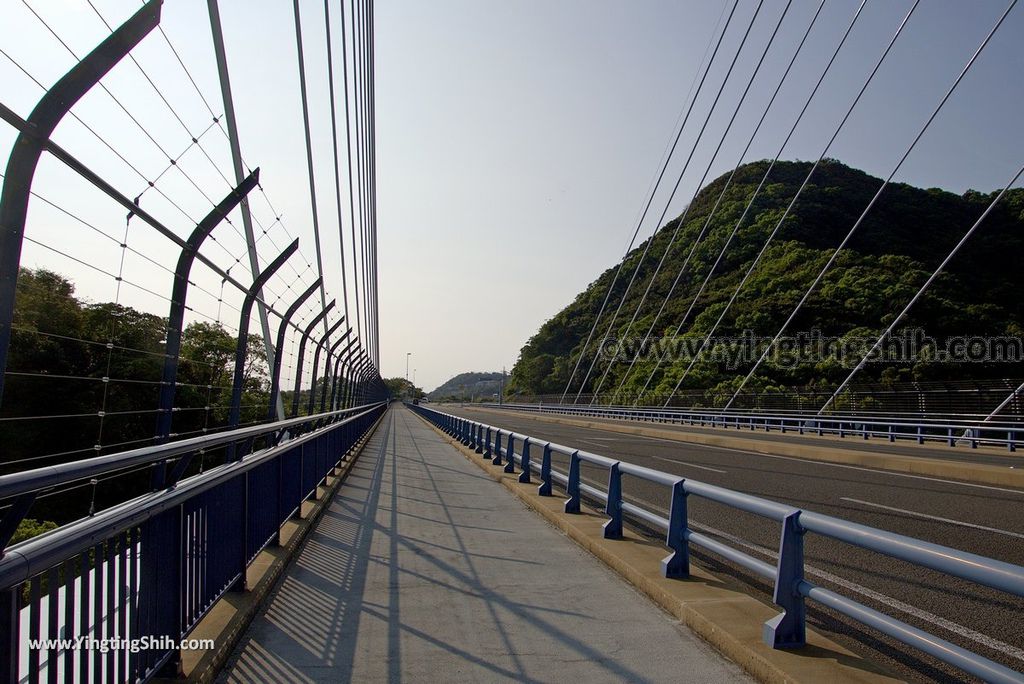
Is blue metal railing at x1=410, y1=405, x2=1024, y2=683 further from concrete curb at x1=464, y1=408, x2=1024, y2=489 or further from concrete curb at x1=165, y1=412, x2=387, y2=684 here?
concrete curb at x1=464, y1=408, x2=1024, y2=489

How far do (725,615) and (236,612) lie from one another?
117 inches

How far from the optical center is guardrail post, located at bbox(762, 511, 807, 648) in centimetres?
445

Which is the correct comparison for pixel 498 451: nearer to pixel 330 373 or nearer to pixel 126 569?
pixel 330 373

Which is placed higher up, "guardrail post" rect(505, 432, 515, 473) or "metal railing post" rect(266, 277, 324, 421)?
"metal railing post" rect(266, 277, 324, 421)

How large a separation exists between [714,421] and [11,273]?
3810 centimetres

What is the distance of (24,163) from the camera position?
3.29 m

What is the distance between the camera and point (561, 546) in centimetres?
809

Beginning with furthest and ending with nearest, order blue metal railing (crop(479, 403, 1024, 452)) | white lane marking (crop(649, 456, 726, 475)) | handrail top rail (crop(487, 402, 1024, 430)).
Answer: handrail top rail (crop(487, 402, 1024, 430)) < blue metal railing (crop(479, 403, 1024, 452)) < white lane marking (crop(649, 456, 726, 475))

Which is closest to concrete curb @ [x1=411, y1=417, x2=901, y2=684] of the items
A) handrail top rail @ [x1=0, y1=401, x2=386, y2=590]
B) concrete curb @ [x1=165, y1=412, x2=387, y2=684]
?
concrete curb @ [x1=165, y1=412, x2=387, y2=684]

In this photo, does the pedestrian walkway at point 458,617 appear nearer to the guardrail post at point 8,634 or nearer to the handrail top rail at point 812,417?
the guardrail post at point 8,634

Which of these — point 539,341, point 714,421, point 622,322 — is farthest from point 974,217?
point 539,341

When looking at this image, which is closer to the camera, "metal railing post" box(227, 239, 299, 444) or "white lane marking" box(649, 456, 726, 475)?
"metal railing post" box(227, 239, 299, 444)

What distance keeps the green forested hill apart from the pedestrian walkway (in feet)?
127

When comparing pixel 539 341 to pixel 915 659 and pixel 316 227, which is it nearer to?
pixel 316 227
